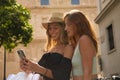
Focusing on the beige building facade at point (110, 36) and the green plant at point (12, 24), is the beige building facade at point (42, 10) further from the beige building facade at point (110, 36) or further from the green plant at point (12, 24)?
the beige building facade at point (110, 36)

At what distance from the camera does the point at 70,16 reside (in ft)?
11.7

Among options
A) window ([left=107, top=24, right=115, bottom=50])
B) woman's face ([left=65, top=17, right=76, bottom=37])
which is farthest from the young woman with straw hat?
window ([left=107, top=24, right=115, bottom=50])

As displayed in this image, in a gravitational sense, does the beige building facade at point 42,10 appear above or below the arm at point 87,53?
above

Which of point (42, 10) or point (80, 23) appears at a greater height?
point (42, 10)

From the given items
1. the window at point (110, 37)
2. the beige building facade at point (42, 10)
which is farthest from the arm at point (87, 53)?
the beige building facade at point (42, 10)

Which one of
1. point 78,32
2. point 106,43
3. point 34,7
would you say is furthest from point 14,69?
point 78,32

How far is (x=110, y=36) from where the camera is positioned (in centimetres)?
1950

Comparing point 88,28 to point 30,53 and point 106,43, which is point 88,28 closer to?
point 106,43

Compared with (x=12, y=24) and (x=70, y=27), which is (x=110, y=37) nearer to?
(x=12, y=24)

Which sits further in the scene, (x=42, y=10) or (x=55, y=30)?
(x=42, y=10)

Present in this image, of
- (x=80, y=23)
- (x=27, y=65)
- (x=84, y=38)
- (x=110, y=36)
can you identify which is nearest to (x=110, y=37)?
(x=110, y=36)

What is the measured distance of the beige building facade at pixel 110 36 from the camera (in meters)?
17.6

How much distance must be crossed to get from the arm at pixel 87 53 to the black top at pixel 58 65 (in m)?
0.20

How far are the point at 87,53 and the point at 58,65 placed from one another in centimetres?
35
